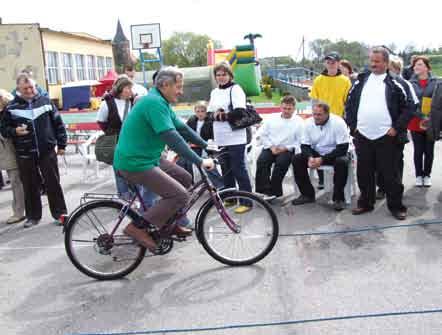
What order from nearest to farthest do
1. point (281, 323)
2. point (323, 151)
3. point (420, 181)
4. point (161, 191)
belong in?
point (281, 323)
point (161, 191)
point (323, 151)
point (420, 181)

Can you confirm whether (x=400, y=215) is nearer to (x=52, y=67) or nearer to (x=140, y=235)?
(x=140, y=235)

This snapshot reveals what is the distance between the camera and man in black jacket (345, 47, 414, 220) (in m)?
5.34

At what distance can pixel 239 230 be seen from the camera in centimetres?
445

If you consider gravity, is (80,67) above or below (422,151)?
above

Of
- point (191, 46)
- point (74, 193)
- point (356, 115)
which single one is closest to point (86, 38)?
point (74, 193)

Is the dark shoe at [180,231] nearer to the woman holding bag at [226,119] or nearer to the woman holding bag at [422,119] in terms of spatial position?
the woman holding bag at [226,119]

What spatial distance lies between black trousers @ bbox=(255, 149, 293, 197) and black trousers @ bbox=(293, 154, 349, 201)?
193mm

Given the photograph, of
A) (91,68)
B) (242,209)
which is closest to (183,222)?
(242,209)

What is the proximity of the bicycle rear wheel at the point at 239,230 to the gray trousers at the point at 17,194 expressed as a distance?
3.07 meters

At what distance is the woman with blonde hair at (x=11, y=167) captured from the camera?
20.2 feet

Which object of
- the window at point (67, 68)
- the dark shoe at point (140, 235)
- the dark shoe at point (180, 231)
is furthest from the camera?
the window at point (67, 68)

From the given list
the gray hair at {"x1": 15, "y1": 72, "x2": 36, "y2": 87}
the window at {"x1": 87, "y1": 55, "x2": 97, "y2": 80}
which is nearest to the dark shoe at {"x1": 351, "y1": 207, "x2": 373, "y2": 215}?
the gray hair at {"x1": 15, "y1": 72, "x2": 36, "y2": 87}

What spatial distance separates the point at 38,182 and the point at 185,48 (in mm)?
83165

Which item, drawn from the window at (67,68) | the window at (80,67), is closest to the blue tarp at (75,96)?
the window at (67,68)
